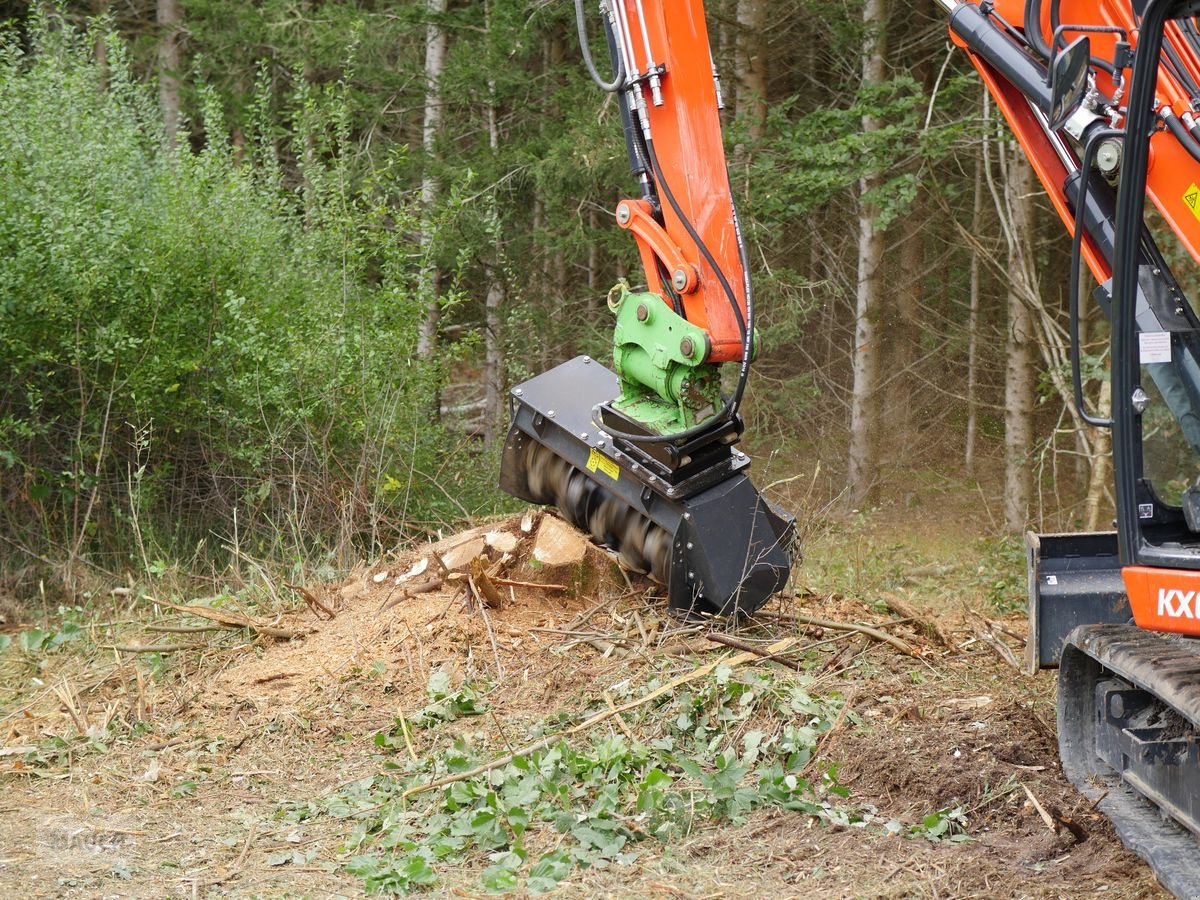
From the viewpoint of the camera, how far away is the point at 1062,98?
3.62m

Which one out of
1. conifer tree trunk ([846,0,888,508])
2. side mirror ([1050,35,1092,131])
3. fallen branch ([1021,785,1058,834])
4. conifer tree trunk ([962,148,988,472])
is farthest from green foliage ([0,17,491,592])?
conifer tree trunk ([962,148,988,472])

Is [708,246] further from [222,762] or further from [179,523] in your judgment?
[179,523]

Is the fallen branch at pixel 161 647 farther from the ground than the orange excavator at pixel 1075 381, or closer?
closer

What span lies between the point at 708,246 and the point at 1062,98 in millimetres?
2201

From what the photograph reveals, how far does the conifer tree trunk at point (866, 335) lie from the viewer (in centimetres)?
1201

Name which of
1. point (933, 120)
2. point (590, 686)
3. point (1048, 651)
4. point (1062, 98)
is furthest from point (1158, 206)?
point (933, 120)

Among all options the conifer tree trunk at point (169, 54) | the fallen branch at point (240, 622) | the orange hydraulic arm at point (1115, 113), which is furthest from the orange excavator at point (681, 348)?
the conifer tree trunk at point (169, 54)

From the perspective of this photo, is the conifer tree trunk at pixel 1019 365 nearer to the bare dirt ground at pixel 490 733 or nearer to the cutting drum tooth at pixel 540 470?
the bare dirt ground at pixel 490 733

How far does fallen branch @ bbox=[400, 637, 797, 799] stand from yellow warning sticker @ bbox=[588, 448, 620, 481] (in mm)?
1040

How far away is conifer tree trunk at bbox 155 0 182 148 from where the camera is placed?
17891mm

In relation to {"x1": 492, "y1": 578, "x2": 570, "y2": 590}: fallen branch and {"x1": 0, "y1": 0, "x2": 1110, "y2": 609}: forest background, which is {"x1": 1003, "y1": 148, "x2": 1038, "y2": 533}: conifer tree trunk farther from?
{"x1": 492, "y1": 578, "x2": 570, "y2": 590}: fallen branch

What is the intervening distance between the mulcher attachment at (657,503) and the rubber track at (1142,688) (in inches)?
71.3

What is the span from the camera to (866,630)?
6066 mm

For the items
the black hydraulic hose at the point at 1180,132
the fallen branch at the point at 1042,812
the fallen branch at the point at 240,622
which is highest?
the black hydraulic hose at the point at 1180,132
